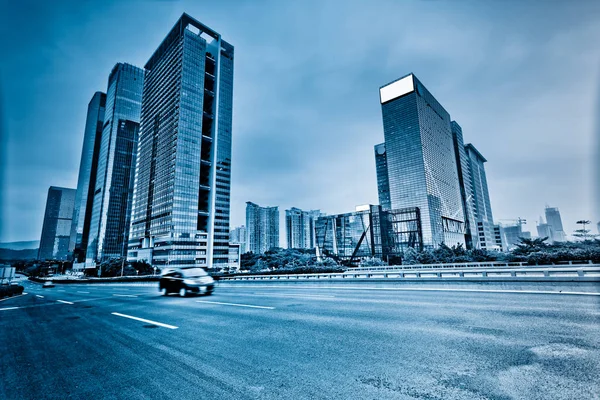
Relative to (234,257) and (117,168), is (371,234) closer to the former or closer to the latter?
(234,257)

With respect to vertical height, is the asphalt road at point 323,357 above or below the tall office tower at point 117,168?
below

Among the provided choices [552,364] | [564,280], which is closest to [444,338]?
[552,364]

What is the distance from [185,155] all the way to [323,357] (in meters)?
126

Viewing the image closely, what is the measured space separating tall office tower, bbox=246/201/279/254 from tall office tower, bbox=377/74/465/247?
274 ft

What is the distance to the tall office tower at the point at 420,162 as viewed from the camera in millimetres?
132625

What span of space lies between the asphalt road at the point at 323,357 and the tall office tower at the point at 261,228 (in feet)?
578

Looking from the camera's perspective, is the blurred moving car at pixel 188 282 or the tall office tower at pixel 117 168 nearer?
the blurred moving car at pixel 188 282

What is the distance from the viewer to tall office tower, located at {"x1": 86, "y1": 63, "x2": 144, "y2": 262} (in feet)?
504

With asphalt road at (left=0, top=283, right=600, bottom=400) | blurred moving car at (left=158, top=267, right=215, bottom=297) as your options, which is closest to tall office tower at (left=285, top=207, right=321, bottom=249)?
blurred moving car at (left=158, top=267, right=215, bottom=297)

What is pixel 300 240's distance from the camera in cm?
19088

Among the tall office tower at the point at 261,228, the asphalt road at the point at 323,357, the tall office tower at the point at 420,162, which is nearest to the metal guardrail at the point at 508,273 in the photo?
the asphalt road at the point at 323,357

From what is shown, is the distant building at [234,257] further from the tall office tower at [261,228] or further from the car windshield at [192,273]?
the car windshield at [192,273]

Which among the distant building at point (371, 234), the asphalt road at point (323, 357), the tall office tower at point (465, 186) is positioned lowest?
the asphalt road at point (323, 357)

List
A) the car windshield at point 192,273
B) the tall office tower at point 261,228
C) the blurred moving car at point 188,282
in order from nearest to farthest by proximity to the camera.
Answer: the blurred moving car at point 188,282 → the car windshield at point 192,273 → the tall office tower at point 261,228
